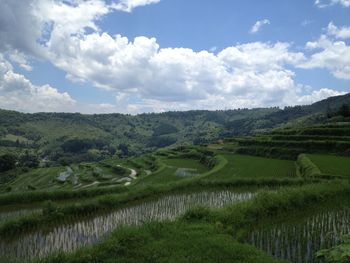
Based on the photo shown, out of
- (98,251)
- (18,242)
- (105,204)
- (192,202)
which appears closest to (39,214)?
(18,242)

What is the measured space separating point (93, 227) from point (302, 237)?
384 inches

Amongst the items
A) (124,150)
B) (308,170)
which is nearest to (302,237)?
(308,170)

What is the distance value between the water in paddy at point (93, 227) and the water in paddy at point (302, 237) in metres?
5.56

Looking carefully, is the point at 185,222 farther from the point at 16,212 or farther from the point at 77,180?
the point at 77,180

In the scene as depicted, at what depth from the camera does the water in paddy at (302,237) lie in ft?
41.4

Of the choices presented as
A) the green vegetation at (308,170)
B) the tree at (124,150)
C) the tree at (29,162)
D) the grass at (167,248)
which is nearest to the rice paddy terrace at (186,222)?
the grass at (167,248)

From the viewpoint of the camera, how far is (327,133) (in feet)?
175

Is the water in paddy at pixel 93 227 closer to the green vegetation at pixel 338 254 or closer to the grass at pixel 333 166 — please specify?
the grass at pixel 333 166

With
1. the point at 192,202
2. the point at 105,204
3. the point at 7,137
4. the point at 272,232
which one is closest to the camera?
the point at 272,232

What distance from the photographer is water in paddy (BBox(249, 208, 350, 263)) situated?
12617mm

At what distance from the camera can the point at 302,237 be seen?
14227 millimetres

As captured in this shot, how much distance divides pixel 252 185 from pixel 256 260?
1904cm

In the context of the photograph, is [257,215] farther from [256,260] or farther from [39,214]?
[39,214]

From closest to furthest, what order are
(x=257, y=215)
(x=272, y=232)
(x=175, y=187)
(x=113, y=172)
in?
(x=272, y=232), (x=257, y=215), (x=175, y=187), (x=113, y=172)
